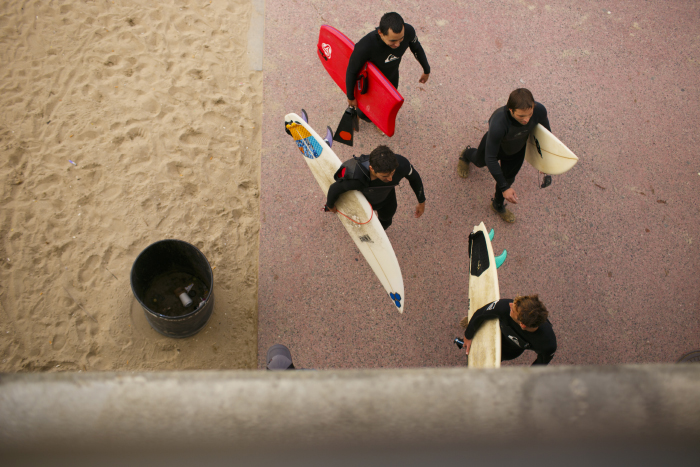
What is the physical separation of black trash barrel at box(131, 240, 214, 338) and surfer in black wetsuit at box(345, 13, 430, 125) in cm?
225

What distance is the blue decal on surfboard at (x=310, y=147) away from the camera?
4000 millimetres

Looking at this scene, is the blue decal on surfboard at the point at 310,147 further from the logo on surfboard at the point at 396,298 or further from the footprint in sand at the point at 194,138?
the logo on surfboard at the point at 396,298

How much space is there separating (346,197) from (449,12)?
3.64 m

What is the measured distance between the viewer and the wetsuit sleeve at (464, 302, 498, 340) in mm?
3152

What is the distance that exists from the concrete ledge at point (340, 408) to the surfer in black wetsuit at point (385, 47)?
3.22 metres

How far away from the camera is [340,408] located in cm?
109

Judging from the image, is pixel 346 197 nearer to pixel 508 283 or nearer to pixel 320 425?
pixel 508 283

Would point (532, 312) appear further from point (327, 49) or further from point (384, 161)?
point (327, 49)

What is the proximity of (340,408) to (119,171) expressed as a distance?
4.14 meters

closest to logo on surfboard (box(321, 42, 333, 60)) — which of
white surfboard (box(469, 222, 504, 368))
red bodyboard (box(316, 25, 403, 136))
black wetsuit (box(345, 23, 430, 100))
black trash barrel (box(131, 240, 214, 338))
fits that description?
red bodyboard (box(316, 25, 403, 136))

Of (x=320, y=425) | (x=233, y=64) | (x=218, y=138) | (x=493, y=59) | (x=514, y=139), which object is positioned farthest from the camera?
(x=493, y=59)

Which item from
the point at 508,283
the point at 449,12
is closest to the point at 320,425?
the point at 508,283

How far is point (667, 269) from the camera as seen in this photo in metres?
4.41

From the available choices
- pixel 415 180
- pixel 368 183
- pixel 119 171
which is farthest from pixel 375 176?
pixel 119 171
